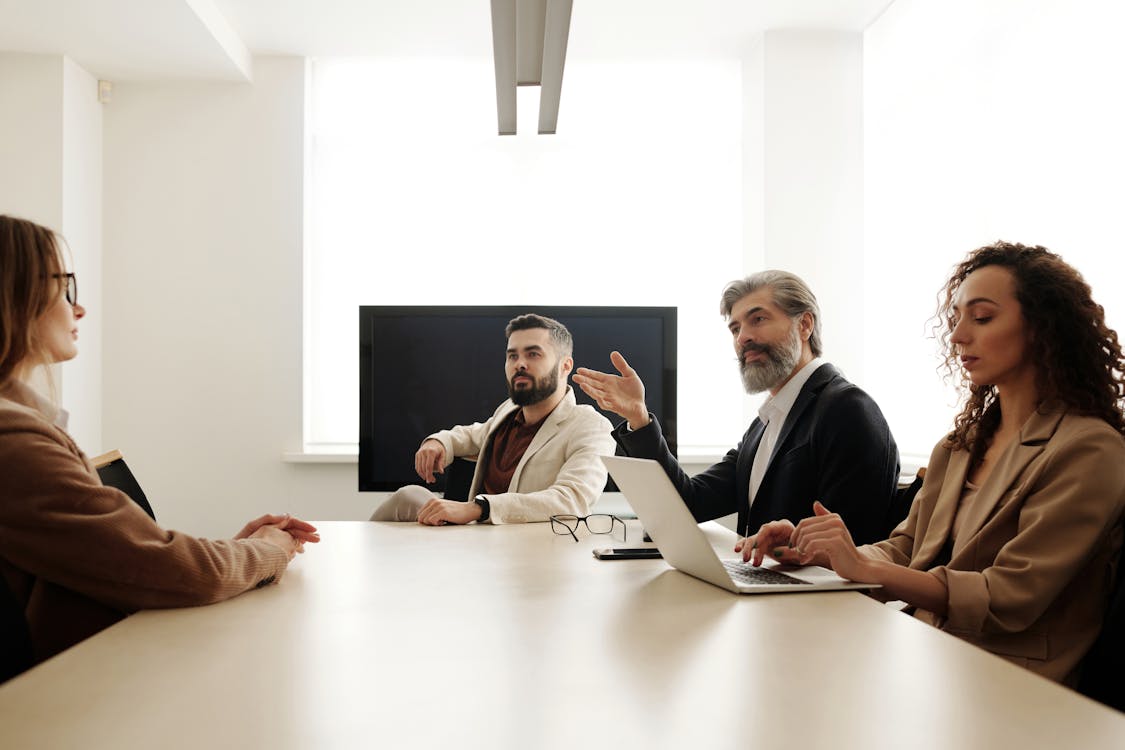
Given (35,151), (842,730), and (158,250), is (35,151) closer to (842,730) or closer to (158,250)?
(158,250)

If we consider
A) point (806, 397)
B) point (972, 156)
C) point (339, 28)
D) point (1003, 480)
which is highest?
point (339, 28)

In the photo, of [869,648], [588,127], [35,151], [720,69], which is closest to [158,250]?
[35,151]

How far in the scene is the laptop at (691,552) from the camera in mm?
1489

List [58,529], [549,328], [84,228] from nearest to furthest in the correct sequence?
[58,529], [549,328], [84,228]

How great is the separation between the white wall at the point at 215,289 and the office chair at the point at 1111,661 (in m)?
3.96

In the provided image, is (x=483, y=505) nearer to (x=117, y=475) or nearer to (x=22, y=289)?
(x=117, y=475)

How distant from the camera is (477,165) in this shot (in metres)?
5.12

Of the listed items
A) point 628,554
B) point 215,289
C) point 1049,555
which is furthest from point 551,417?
point 215,289

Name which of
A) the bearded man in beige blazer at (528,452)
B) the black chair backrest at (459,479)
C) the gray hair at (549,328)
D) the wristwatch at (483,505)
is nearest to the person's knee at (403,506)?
the bearded man in beige blazer at (528,452)

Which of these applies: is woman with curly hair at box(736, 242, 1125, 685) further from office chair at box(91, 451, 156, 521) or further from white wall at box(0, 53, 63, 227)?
white wall at box(0, 53, 63, 227)

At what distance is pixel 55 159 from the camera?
4469 mm

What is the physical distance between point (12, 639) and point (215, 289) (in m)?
4.00

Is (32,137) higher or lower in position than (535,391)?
higher

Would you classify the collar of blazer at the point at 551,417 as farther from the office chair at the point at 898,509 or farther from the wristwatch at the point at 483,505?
the office chair at the point at 898,509
